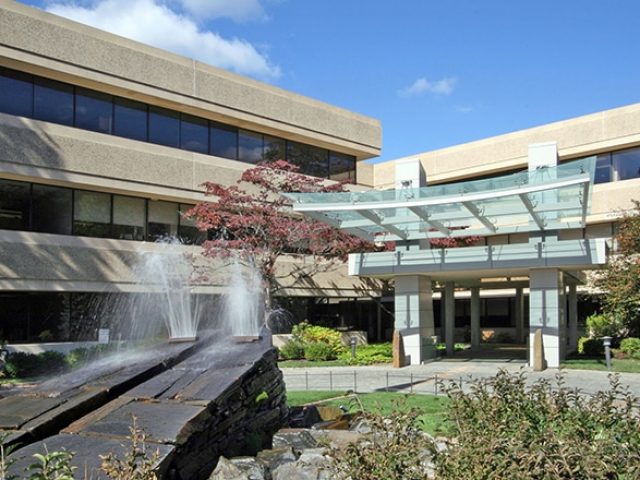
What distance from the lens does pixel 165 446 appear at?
20.1ft

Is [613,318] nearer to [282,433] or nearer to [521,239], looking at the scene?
[521,239]

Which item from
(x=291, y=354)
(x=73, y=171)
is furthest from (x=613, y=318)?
(x=73, y=171)

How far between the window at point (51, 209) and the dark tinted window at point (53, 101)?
257 centimetres

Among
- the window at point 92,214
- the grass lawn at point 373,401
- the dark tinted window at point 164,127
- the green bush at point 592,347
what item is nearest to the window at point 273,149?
the dark tinted window at point 164,127

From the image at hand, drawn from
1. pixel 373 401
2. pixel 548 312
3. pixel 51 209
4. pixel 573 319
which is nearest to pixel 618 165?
pixel 573 319

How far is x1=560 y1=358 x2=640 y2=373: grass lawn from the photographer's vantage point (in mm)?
20859

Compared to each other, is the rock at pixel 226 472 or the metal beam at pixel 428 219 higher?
the metal beam at pixel 428 219

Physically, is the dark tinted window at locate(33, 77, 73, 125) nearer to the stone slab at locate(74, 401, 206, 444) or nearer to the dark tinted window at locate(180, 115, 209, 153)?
the dark tinted window at locate(180, 115, 209, 153)

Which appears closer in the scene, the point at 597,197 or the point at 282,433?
the point at 282,433

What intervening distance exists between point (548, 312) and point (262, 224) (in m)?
11.7

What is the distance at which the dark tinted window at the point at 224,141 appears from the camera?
30.1 meters

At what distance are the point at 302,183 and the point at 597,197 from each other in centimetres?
1394

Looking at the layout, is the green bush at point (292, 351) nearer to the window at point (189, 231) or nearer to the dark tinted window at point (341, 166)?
the window at point (189, 231)

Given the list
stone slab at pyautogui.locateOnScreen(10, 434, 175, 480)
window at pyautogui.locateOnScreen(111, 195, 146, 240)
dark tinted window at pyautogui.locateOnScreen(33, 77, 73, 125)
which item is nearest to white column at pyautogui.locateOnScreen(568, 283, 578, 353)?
window at pyautogui.locateOnScreen(111, 195, 146, 240)
